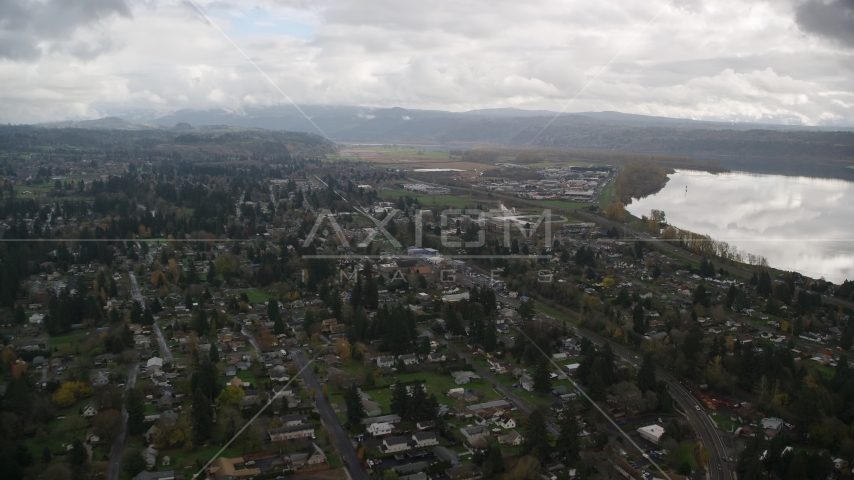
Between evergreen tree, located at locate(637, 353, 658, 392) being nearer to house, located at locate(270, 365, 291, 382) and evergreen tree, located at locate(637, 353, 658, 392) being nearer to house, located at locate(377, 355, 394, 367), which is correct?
house, located at locate(377, 355, 394, 367)

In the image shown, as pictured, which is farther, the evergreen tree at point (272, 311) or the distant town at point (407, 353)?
the evergreen tree at point (272, 311)

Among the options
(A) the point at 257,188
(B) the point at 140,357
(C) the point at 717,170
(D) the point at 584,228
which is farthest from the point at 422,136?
(B) the point at 140,357

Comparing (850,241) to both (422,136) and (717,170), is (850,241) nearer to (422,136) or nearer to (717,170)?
(717,170)

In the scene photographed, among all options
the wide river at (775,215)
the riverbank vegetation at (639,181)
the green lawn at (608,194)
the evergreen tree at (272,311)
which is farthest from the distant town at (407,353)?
the riverbank vegetation at (639,181)

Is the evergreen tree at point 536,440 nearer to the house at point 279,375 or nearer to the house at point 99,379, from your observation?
the house at point 279,375

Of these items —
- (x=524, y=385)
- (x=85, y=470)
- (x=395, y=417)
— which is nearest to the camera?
(x=85, y=470)

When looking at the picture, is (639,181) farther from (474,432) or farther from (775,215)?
(474,432)

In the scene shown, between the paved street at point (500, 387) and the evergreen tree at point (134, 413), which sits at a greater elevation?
the evergreen tree at point (134, 413)
